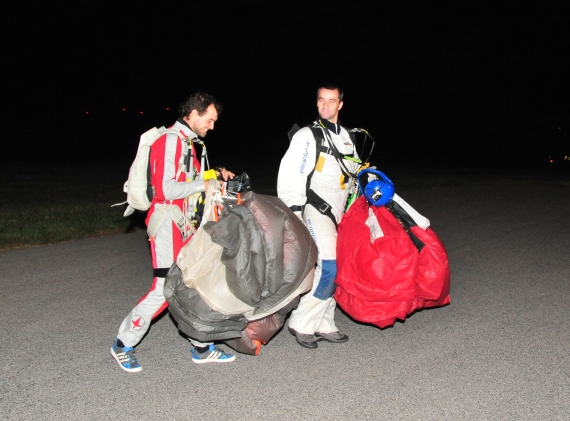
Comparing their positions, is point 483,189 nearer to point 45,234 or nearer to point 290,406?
point 45,234

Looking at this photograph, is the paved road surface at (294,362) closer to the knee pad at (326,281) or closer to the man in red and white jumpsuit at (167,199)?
the man in red and white jumpsuit at (167,199)

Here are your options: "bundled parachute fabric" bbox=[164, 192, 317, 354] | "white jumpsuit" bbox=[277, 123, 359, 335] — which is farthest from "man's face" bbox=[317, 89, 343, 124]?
"bundled parachute fabric" bbox=[164, 192, 317, 354]

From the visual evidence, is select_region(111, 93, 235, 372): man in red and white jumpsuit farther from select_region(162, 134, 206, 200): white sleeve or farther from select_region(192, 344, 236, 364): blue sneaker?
select_region(192, 344, 236, 364): blue sneaker

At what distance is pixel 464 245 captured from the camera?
812 cm

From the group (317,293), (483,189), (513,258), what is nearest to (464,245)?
(513,258)

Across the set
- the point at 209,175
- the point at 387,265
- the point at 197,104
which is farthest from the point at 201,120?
the point at 387,265

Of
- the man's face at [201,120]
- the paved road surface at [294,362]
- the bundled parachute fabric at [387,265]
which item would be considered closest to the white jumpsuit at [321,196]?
the bundled parachute fabric at [387,265]

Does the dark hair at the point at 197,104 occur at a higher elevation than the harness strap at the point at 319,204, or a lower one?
higher

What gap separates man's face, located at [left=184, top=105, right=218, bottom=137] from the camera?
12.6ft

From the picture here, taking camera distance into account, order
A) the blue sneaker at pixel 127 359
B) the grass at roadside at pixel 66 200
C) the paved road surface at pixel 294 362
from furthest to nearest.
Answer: the grass at roadside at pixel 66 200
the blue sneaker at pixel 127 359
the paved road surface at pixel 294 362

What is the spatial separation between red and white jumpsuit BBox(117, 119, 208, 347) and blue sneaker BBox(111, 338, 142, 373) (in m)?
0.06

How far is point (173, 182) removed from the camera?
358 cm

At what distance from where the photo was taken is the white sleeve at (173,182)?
3.56 meters

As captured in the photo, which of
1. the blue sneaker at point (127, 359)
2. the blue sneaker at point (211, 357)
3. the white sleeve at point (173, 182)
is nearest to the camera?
the white sleeve at point (173, 182)
